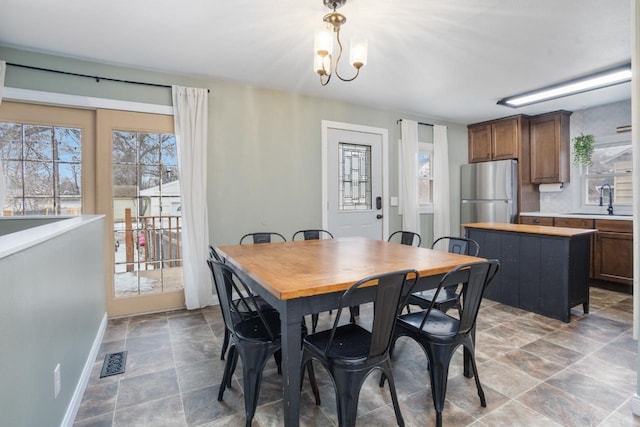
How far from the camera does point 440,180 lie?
5.25 metres

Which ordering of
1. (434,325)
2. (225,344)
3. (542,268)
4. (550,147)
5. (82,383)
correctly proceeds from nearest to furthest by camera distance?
1. (434,325)
2. (82,383)
3. (225,344)
4. (542,268)
5. (550,147)

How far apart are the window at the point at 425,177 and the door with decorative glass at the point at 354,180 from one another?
87cm

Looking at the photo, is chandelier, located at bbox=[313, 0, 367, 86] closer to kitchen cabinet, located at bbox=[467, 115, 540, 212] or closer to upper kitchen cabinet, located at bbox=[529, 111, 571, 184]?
kitchen cabinet, located at bbox=[467, 115, 540, 212]

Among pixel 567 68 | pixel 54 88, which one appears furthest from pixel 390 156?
pixel 54 88

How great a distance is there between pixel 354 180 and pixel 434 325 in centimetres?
292

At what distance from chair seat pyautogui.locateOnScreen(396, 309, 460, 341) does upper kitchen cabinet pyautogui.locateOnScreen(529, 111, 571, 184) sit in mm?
4165

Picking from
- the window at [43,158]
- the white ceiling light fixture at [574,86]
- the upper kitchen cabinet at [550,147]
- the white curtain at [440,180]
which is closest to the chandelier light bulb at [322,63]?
the window at [43,158]

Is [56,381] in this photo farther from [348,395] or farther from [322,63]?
[322,63]

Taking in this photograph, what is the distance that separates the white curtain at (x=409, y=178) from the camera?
4.84 meters

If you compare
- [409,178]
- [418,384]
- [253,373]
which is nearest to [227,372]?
[253,373]

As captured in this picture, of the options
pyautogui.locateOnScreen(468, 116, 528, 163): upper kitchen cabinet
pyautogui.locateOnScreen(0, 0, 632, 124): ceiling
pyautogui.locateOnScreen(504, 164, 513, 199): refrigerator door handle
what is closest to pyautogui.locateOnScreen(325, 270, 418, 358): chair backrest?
pyautogui.locateOnScreen(0, 0, 632, 124): ceiling

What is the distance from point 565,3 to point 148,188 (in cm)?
385

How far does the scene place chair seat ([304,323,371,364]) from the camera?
1.45 metres

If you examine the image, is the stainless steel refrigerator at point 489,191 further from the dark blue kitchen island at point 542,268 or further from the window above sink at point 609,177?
the dark blue kitchen island at point 542,268
